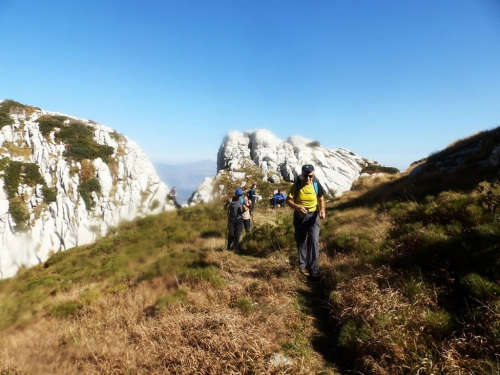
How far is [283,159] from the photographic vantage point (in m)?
54.2

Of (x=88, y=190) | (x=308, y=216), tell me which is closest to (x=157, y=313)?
(x=308, y=216)

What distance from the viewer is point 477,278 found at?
4289 millimetres

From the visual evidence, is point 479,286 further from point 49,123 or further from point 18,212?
point 49,123

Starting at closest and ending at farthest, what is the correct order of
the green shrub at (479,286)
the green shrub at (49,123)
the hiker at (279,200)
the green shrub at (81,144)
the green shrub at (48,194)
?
the green shrub at (479,286)
the hiker at (279,200)
the green shrub at (48,194)
the green shrub at (81,144)
the green shrub at (49,123)

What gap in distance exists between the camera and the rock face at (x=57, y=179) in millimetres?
35750

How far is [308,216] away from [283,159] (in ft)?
158

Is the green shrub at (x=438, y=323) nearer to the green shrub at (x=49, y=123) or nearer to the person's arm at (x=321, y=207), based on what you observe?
the person's arm at (x=321, y=207)

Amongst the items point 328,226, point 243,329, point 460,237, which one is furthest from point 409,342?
point 328,226

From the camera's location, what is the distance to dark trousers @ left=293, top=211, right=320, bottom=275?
7012mm

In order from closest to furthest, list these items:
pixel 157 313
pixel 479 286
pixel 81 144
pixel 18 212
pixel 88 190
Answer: pixel 479 286, pixel 157 313, pixel 18 212, pixel 88 190, pixel 81 144

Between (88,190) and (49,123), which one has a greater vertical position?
(49,123)

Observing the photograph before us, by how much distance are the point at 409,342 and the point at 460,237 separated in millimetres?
3479

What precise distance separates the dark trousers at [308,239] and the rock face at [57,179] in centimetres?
2888

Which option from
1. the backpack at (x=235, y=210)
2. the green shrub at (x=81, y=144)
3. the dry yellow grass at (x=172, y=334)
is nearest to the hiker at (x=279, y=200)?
the backpack at (x=235, y=210)
